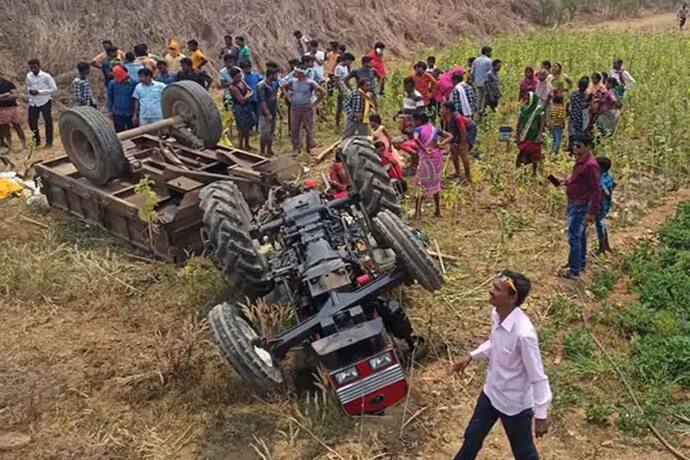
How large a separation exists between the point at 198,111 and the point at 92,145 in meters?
1.51

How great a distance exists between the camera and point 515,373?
4.09 meters

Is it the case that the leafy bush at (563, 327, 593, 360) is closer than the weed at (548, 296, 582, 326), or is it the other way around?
the leafy bush at (563, 327, 593, 360)

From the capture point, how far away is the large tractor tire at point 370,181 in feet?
23.6

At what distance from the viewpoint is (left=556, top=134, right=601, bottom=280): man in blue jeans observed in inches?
269

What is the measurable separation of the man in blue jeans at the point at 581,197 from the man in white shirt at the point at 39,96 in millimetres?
8788

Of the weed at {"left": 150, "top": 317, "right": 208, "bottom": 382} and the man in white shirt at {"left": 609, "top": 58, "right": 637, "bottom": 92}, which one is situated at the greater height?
the man in white shirt at {"left": 609, "top": 58, "right": 637, "bottom": 92}

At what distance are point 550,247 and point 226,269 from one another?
140 inches

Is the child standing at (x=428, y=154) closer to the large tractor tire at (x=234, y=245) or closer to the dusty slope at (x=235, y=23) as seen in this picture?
the large tractor tire at (x=234, y=245)

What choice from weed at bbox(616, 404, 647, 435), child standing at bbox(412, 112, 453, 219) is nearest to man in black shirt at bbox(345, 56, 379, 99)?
child standing at bbox(412, 112, 453, 219)

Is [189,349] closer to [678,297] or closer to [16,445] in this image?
[16,445]

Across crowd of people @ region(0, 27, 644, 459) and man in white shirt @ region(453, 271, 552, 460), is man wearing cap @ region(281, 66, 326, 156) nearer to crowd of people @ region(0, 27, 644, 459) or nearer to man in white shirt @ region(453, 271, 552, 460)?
crowd of people @ region(0, 27, 644, 459)

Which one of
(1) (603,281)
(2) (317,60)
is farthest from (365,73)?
(1) (603,281)

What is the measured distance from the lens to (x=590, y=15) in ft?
90.6

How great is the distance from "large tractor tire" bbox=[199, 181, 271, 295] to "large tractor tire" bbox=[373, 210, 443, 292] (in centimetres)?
128
